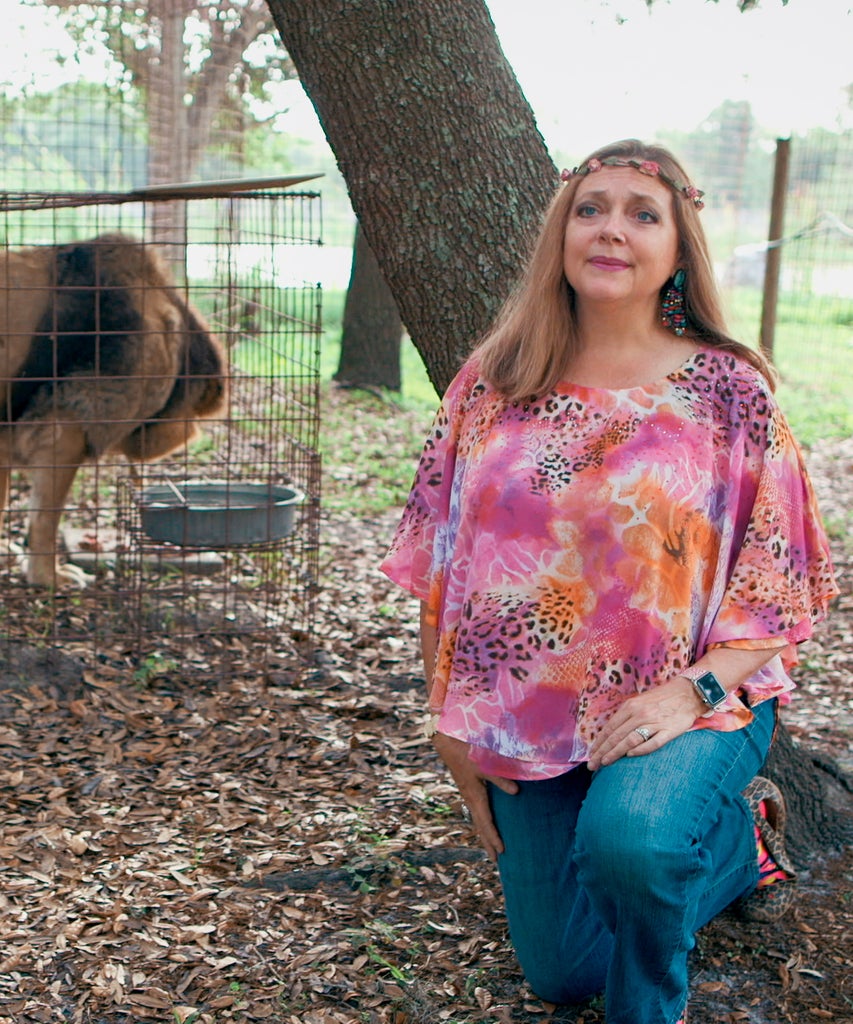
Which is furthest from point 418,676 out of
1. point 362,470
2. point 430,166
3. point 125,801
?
point 362,470

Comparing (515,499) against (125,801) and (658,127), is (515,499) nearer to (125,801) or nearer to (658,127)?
(125,801)

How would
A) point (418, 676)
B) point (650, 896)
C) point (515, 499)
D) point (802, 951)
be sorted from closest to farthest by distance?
point (650, 896) < point (515, 499) < point (802, 951) < point (418, 676)

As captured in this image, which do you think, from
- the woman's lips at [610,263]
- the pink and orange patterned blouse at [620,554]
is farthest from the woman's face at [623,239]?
the pink and orange patterned blouse at [620,554]

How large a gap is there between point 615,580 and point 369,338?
9657 mm

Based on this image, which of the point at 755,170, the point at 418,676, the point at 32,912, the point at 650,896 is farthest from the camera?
the point at 755,170

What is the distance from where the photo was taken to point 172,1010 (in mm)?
2908

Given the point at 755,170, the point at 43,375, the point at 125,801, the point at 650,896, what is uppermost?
the point at 755,170

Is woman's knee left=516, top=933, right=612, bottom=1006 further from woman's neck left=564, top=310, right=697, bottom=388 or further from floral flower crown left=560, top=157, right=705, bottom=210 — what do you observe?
floral flower crown left=560, top=157, right=705, bottom=210

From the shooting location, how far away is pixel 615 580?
2.63 meters

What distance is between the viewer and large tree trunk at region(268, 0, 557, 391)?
347cm

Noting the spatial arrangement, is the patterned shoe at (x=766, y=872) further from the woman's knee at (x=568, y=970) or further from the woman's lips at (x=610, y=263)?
the woman's lips at (x=610, y=263)

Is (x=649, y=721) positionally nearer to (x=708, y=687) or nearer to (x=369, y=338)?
(x=708, y=687)

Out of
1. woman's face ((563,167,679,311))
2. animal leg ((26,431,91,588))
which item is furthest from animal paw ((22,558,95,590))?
woman's face ((563,167,679,311))

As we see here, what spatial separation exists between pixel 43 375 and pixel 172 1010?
12.0ft
